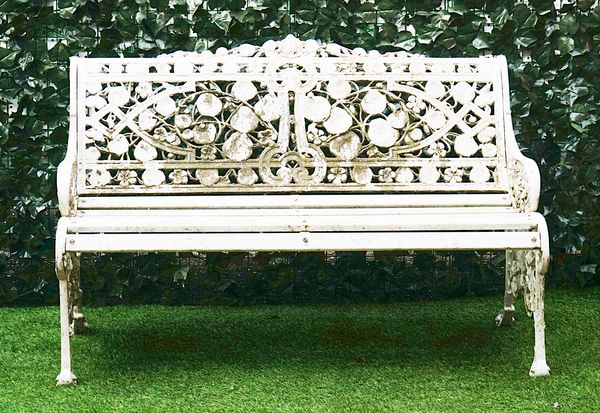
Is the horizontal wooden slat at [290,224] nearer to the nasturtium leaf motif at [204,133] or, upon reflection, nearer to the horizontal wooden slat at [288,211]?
the horizontal wooden slat at [288,211]

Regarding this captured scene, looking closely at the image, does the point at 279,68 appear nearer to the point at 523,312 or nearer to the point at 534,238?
the point at 534,238

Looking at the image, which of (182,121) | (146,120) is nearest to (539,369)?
(182,121)

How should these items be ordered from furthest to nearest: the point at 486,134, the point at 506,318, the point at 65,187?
the point at 506,318
the point at 486,134
the point at 65,187

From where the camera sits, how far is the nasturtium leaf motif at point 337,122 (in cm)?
373

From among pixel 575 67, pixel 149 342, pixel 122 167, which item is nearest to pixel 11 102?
pixel 122 167

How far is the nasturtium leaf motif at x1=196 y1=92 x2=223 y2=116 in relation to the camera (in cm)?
373

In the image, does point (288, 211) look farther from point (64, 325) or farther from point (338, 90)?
point (64, 325)

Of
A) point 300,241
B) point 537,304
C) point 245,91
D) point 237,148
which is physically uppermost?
point 245,91

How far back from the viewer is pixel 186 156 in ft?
12.2

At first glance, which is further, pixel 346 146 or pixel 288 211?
pixel 346 146

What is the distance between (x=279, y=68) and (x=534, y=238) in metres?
1.28

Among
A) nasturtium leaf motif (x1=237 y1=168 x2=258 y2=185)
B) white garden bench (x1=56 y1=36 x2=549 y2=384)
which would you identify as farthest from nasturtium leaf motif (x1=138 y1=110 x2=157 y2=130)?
nasturtium leaf motif (x1=237 y1=168 x2=258 y2=185)

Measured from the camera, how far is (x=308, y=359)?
12.0 feet

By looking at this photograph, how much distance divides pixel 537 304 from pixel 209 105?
4.92 ft
